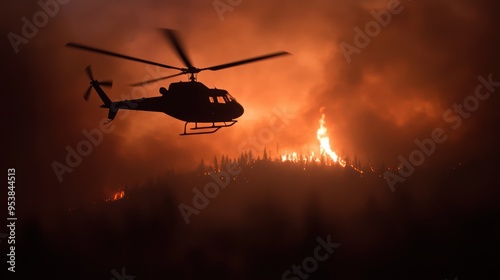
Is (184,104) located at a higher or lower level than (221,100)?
lower

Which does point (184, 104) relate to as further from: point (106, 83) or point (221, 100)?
point (106, 83)

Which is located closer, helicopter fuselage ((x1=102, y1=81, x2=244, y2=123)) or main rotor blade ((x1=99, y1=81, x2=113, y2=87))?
helicopter fuselage ((x1=102, y1=81, x2=244, y2=123))

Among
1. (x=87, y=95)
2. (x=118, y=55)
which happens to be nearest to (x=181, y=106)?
(x=87, y=95)

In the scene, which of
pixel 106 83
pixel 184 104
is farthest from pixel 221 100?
pixel 106 83

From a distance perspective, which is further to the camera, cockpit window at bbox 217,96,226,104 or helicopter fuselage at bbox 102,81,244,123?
cockpit window at bbox 217,96,226,104

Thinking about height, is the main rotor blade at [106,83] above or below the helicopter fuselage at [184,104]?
above

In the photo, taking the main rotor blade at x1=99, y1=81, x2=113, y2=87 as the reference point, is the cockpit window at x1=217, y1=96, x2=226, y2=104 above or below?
below

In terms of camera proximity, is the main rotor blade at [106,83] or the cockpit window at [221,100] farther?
the cockpit window at [221,100]

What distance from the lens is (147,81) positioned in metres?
32.0

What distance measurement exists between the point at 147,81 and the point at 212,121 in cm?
657

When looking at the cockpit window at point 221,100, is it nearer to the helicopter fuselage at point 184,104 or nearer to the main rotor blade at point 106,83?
the helicopter fuselage at point 184,104

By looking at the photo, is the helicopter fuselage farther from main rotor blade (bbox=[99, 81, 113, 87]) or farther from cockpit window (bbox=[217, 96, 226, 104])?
main rotor blade (bbox=[99, 81, 113, 87])

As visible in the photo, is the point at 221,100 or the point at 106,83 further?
the point at 221,100

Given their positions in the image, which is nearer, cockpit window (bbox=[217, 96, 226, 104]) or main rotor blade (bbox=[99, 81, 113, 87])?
main rotor blade (bbox=[99, 81, 113, 87])
